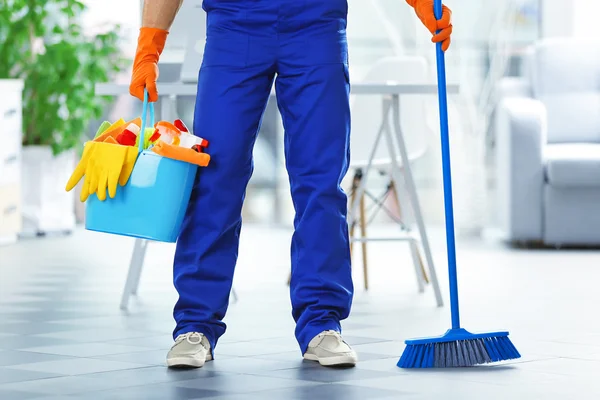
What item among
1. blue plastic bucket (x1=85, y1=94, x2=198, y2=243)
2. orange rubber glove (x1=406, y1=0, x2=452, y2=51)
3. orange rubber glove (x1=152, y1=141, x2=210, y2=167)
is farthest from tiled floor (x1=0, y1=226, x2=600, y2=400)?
orange rubber glove (x1=406, y1=0, x2=452, y2=51)

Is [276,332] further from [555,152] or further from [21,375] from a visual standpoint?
[555,152]

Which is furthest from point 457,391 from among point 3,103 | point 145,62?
point 3,103

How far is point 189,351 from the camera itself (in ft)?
7.10

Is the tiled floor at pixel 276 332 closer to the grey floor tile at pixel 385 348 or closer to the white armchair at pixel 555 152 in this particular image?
the grey floor tile at pixel 385 348

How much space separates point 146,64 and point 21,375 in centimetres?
68

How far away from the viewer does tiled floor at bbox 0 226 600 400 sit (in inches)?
76.1

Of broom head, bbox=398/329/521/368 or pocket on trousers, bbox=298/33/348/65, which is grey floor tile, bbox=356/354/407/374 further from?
pocket on trousers, bbox=298/33/348/65

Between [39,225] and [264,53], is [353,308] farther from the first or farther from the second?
[39,225]

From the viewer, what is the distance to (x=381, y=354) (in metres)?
2.32

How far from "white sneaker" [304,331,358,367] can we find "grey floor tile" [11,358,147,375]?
1.10ft

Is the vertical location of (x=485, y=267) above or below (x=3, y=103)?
below

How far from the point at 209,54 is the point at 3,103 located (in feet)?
12.1

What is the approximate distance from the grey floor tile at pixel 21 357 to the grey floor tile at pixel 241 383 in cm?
40

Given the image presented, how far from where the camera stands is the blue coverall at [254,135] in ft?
7.27
